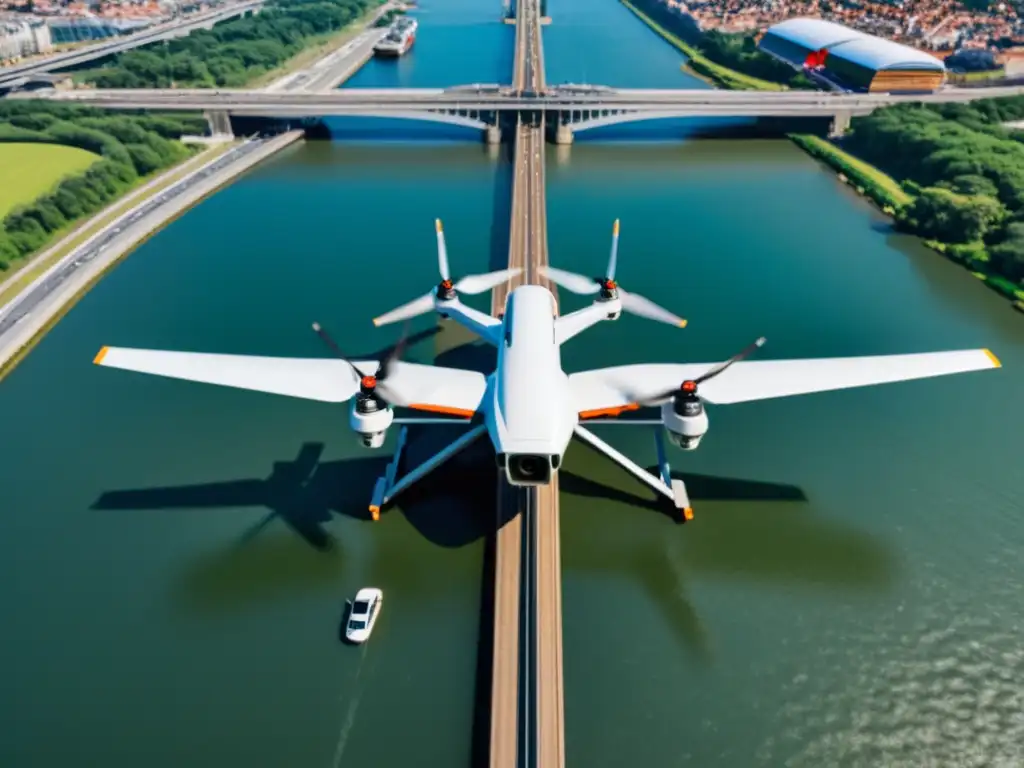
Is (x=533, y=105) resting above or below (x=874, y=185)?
above

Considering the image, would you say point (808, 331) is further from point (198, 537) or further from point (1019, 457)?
point (198, 537)

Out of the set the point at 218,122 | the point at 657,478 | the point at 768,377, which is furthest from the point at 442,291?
the point at 218,122

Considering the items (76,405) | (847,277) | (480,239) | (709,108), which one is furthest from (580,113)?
(76,405)

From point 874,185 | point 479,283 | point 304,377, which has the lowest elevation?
point 874,185

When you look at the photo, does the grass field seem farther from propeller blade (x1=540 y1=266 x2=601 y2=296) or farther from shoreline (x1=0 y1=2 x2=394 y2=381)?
propeller blade (x1=540 y1=266 x2=601 y2=296)

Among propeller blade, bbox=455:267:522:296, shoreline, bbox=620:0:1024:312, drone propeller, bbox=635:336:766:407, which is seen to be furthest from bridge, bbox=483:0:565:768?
shoreline, bbox=620:0:1024:312

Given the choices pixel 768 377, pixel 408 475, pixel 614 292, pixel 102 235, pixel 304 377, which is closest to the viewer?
pixel 768 377

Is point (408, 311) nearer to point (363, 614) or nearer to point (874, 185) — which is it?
point (363, 614)

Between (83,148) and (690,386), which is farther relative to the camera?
(83,148)
